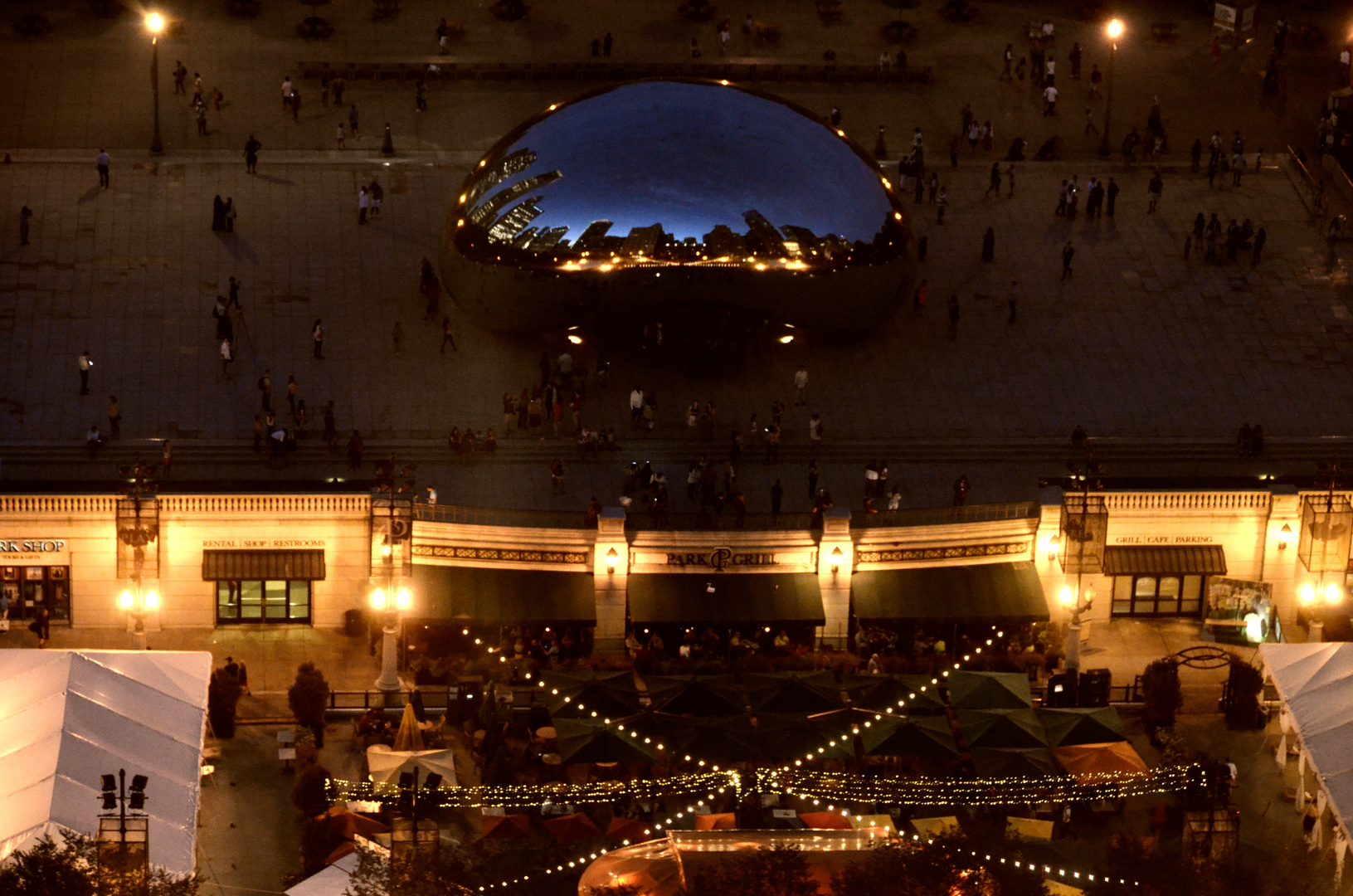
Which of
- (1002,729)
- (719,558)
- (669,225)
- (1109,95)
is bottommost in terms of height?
(1002,729)

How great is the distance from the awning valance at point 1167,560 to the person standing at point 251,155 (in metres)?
30.0

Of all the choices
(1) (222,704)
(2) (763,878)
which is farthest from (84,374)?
(2) (763,878)

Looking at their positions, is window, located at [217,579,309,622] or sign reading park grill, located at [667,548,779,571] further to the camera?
sign reading park grill, located at [667,548,779,571]

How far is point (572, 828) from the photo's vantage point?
61.5 metres

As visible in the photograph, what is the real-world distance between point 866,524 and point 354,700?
13.1m

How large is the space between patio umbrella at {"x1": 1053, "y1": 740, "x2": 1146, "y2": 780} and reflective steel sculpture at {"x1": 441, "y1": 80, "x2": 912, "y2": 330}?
21465 mm

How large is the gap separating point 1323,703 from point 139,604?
26958 mm

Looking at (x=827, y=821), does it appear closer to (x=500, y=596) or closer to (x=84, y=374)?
(x=500, y=596)

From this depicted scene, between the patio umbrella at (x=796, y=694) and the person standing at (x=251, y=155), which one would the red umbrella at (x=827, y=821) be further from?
the person standing at (x=251, y=155)

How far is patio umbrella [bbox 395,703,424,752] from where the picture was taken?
210 feet

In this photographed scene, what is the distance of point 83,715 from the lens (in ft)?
198

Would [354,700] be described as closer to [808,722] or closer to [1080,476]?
[808,722]

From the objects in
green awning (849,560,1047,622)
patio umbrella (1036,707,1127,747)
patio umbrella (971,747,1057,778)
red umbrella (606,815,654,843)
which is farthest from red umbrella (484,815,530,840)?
green awning (849,560,1047,622)

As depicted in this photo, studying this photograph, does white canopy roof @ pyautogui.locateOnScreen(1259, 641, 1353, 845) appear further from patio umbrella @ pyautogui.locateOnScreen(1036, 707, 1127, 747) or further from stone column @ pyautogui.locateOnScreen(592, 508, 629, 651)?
stone column @ pyautogui.locateOnScreen(592, 508, 629, 651)
